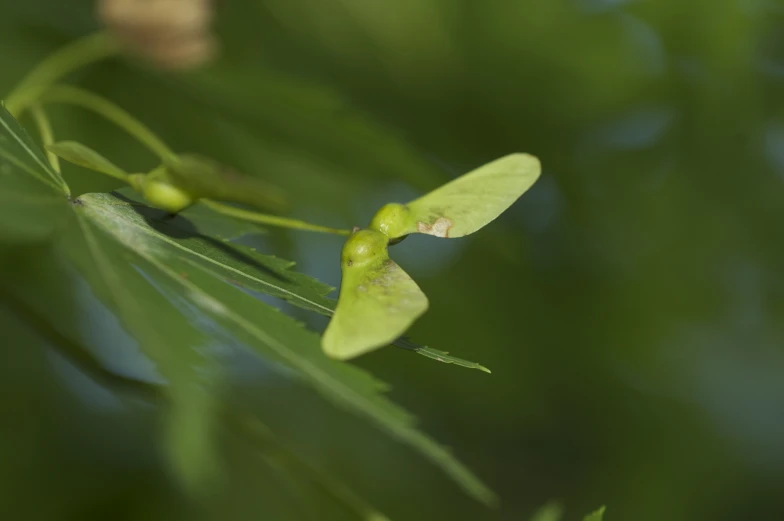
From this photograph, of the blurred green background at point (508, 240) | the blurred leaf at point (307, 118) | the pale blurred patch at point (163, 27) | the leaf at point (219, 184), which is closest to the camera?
the leaf at point (219, 184)

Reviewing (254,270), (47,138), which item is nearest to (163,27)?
(47,138)

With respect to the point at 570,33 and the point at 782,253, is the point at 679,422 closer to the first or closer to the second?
the point at 782,253

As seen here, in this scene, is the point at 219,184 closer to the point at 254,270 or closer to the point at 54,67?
the point at 254,270

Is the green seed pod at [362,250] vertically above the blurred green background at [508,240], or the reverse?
the green seed pod at [362,250]

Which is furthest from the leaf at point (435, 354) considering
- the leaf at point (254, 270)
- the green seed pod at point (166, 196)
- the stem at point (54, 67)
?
the stem at point (54, 67)

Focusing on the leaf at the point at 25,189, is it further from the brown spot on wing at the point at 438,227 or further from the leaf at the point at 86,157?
the brown spot on wing at the point at 438,227

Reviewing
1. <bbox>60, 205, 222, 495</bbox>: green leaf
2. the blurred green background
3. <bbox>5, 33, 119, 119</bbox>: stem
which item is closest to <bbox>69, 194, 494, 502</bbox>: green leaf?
<bbox>60, 205, 222, 495</bbox>: green leaf
